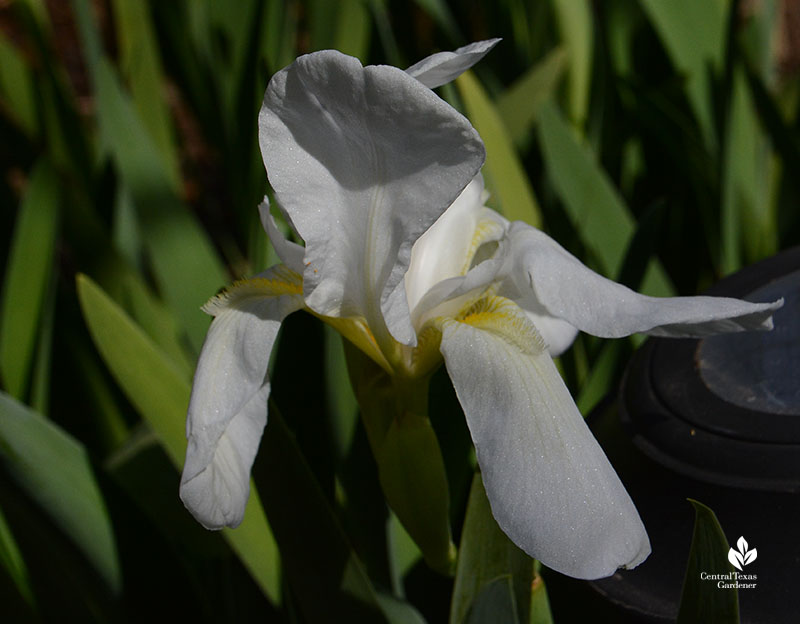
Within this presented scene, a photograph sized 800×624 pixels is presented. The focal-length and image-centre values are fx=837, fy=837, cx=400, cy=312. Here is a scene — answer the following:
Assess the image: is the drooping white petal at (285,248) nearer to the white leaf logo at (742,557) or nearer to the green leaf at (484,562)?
the green leaf at (484,562)

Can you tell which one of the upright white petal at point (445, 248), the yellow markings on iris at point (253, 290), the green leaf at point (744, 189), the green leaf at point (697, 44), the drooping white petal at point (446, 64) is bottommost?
the green leaf at point (744, 189)

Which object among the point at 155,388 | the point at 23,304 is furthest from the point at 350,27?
the point at 155,388

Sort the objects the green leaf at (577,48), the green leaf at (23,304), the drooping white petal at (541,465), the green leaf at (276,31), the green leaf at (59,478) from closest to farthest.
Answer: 1. the drooping white petal at (541,465)
2. the green leaf at (59,478)
3. the green leaf at (23,304)
4. the green leaf at (276,31)
5. the green leaf at (577,48)

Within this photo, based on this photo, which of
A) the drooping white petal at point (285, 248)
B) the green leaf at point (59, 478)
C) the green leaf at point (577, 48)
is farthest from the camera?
the green leaf at point (577, 48)

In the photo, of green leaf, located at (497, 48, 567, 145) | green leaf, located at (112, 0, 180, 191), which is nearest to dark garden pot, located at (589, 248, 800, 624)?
green leaf, located at (497, 48, 567, 145)

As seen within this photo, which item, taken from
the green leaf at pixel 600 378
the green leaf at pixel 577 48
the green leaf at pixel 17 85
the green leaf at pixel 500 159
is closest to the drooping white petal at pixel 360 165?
the green leaf at pixel 600 378

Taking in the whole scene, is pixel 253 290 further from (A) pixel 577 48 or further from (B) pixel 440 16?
(A) pixel 577 48

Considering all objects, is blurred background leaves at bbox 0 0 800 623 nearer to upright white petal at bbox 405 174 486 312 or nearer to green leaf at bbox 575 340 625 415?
green leaf at bbox 575 340 625 415

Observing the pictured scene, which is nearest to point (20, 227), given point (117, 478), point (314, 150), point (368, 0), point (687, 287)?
point (117, 478)
